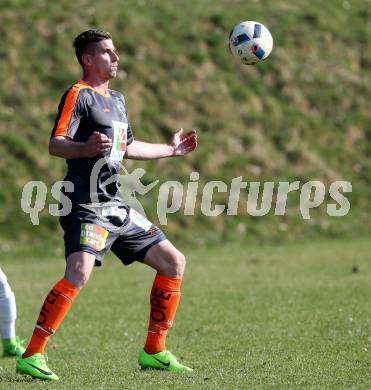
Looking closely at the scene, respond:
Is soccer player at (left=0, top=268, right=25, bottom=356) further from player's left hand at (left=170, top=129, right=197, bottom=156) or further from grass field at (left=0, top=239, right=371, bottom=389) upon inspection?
player's left hand at (left=170, top=129, right=197, bottom=156)

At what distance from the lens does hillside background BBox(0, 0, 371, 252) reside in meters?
21.3

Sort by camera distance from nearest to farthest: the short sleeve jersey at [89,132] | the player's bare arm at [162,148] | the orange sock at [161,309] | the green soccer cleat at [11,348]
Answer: the short sleeve jersey at [89,132] → the orange sock at [161,309] → the player's bare arm at [162,148] → the green soccer cleat at [11,348]

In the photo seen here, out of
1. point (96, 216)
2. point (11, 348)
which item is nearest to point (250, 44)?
point (96, 216)

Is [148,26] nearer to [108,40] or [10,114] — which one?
[10,114]

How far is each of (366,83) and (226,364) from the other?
19.1m

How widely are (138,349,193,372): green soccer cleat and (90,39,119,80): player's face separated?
2384mm

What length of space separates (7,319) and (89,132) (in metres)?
2.43

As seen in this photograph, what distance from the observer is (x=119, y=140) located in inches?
308

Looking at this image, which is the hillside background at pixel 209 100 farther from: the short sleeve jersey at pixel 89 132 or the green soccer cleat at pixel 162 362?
the short sleeve jersey at pixel 89 132

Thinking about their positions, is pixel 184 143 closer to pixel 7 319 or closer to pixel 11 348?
pixel 7 319

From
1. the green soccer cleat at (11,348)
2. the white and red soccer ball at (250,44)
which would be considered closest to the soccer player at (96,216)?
the green soccer cleat at (11,348)

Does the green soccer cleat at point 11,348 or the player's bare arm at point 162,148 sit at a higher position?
the player's bare arm at point 162,148

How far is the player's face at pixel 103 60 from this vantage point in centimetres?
770

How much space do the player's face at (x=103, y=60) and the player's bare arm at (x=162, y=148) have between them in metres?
0.75
